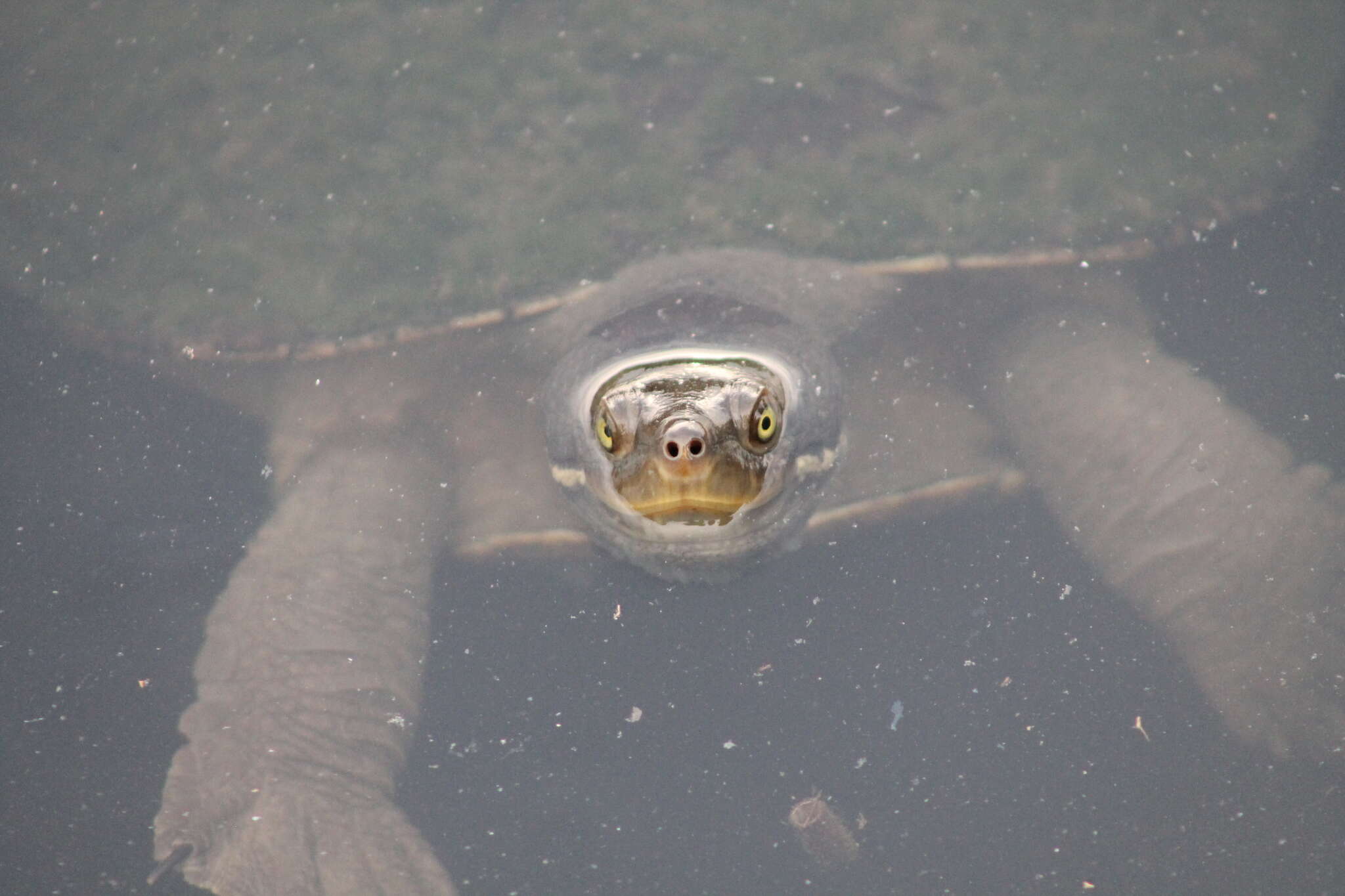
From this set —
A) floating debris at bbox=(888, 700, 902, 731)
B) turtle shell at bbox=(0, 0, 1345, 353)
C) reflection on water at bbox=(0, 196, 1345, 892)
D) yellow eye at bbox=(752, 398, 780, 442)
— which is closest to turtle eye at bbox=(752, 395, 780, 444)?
yellow eye at bbox=(752, 398, 780, 442)

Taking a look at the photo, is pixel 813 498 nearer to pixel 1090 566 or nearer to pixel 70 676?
pixel 1090 566

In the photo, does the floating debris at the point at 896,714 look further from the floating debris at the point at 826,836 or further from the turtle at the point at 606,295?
the turtle at the point at 606,295

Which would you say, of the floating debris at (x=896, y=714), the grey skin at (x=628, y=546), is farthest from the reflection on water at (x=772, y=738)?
the grey skin at (x=628, y=546)

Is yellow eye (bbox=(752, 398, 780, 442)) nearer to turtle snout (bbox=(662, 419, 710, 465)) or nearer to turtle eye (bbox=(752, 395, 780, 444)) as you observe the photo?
turtle eye (bbox=(752, 395, 780, 444))

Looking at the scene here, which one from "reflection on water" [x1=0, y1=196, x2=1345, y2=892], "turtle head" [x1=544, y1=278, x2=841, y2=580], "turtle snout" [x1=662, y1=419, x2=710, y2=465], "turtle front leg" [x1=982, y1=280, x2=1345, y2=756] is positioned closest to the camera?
"turtle snout" [x1=662, y1=419, x2=710, y2=465]

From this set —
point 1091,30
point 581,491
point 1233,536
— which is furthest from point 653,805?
point 1091,30

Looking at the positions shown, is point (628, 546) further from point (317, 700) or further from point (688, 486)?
point (317, 700)

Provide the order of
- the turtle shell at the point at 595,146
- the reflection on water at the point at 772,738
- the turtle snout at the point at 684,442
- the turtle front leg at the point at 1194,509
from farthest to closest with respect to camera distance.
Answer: the turtle shell at the point at 595,146 → the turtle front leg at the point at 1194,509 → the reflection on water at the point at 772,738 → the turtle snout at the point at 684,442

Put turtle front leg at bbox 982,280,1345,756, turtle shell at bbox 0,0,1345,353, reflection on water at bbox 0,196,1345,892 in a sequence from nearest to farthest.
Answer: reflection on water at bbox 0,196,1345,892 → turtle front leg at bbox 982,280,1345,756 → turtle shell at bbox 0,0,1345,353
